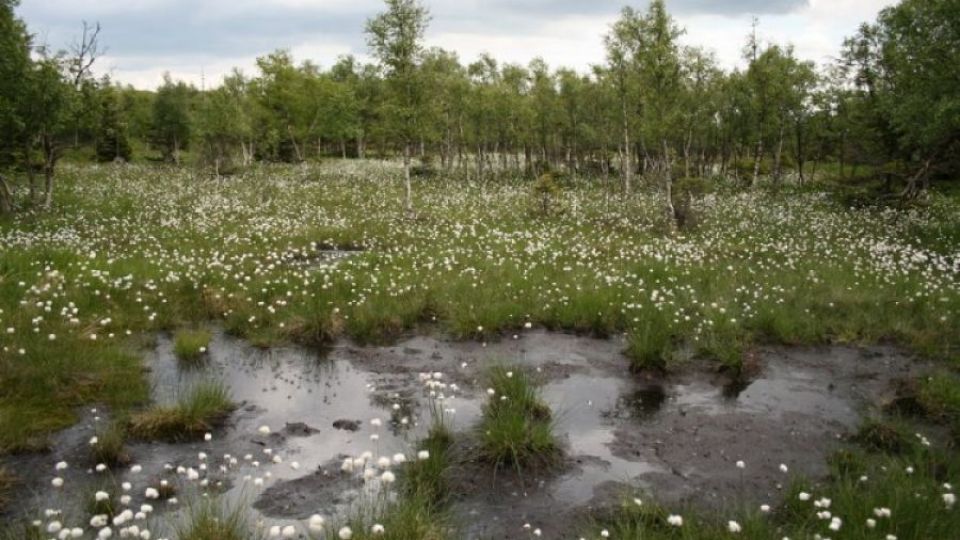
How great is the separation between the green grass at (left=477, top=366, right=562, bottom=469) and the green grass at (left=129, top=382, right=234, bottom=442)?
4.14 meters

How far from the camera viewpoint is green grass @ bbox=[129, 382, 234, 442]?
920 cm

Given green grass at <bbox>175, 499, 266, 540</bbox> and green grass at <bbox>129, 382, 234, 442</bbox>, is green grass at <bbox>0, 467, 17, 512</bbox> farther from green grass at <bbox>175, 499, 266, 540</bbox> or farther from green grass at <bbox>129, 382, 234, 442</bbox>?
green grass at <bbox>175, 499, 266, 540</bbox>

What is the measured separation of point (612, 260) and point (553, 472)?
438 inches

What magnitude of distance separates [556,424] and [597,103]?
42767 mm

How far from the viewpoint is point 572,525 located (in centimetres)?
728

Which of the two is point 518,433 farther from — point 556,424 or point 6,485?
point 6,485

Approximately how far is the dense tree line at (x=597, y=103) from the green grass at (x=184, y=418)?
18658 millimetres

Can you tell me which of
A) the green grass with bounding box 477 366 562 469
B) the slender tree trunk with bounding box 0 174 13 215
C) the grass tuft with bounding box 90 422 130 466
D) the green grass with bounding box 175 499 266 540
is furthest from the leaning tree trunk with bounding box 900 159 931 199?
the slender tree trunk with bounding box 0 174 13 215

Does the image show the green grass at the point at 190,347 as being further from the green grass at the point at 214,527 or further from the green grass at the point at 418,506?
the green grass at the point at 214,527

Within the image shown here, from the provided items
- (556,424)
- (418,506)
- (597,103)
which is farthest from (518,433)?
(597,103)

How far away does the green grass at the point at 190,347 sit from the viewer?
1244 cm

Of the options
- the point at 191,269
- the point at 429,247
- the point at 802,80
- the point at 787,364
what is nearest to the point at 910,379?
the point at 787,364

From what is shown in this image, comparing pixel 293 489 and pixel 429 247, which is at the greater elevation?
pixel 429 247

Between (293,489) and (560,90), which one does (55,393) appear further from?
(560,90)
